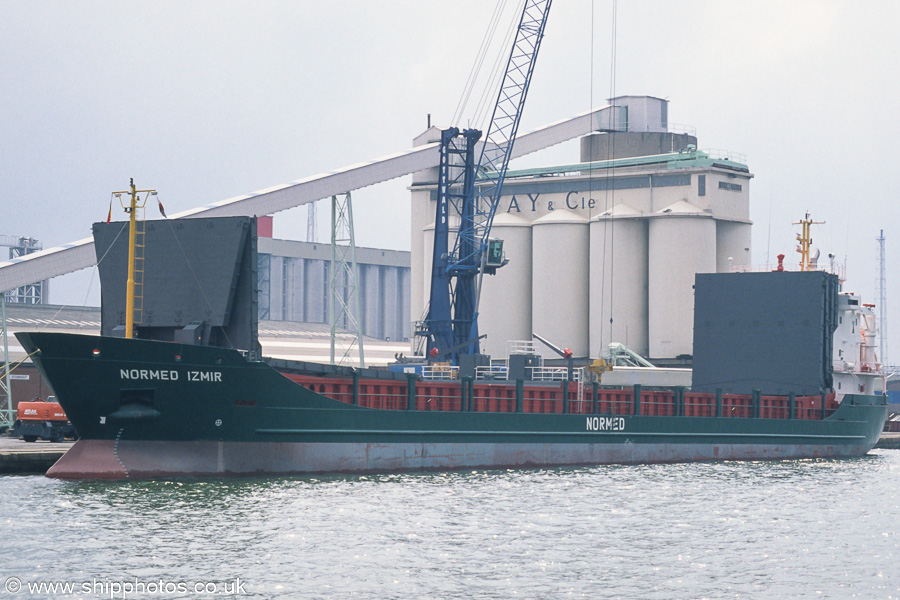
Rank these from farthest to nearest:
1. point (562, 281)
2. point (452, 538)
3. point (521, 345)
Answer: point (562, 281) < point (521, 345) < point (452, 538)

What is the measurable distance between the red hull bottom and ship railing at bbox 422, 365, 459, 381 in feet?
16.2

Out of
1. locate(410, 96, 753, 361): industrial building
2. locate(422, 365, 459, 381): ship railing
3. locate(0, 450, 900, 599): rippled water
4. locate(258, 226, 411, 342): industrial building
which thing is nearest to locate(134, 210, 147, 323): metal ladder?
locate(0, 450, 900, 599): rippled water

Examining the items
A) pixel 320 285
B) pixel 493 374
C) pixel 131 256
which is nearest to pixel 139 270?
pixel 131 256

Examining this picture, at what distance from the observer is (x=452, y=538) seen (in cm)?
2284

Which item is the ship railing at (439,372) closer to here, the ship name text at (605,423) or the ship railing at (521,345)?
the ship railing at (521,345)

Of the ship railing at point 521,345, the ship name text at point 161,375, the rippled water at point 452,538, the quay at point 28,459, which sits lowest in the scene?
the rippled water at point 452,538

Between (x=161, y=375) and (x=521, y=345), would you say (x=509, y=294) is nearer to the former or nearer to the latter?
(x=521, y=345)

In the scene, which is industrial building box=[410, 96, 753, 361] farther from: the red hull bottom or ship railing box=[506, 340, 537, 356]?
the red hull bottom

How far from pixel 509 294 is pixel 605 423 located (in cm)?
3127

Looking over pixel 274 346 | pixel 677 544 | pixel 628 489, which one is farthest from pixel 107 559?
pixel 274 346

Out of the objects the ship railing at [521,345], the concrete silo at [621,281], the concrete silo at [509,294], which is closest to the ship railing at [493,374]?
the ship railing at [521,345]

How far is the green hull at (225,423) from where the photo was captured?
92.7 ft

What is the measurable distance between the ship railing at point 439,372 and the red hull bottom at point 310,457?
16.2 feet

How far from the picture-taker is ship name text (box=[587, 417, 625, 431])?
38188mm
